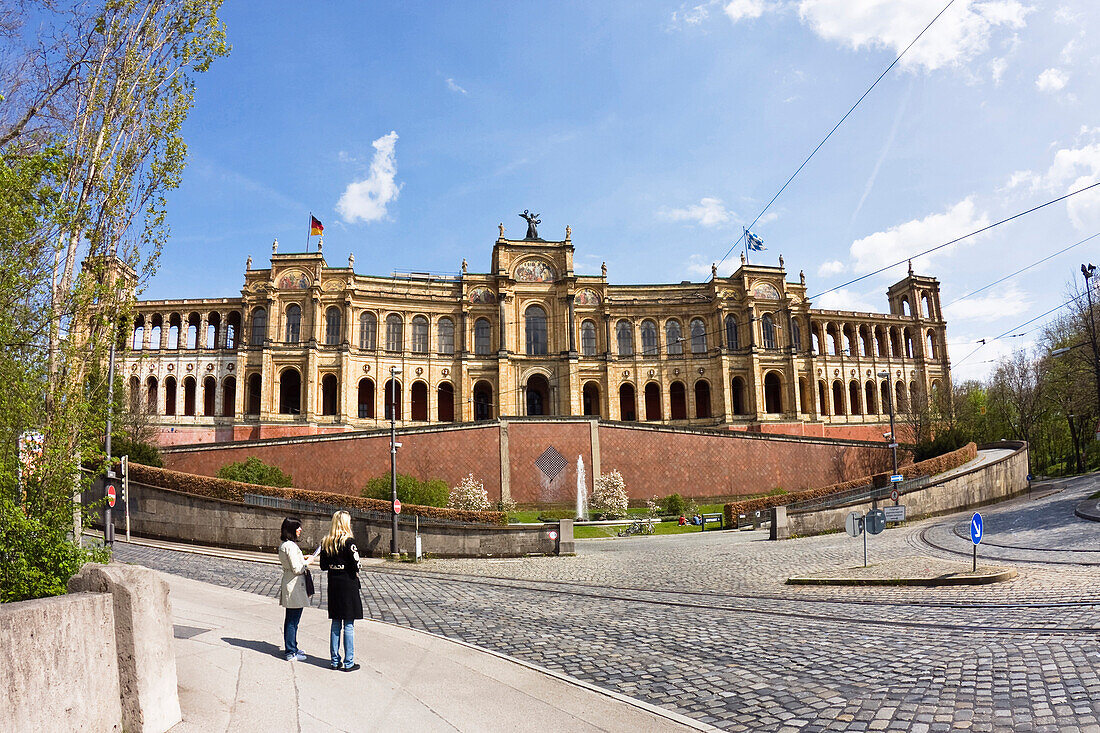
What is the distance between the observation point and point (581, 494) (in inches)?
1485

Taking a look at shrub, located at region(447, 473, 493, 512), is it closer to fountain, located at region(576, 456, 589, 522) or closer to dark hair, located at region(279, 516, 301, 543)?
fountain, located at region(576, 456, 589, 522)

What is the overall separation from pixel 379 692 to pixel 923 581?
11.5 meters

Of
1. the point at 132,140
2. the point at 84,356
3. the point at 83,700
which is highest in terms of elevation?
the point at 132,140

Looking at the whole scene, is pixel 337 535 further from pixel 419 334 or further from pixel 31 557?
pixel 419 334

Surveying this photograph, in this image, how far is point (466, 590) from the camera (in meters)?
14.1

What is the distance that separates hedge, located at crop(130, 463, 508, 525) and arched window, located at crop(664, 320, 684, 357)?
34.5 metres

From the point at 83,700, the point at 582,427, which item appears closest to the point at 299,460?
the point at 582,427

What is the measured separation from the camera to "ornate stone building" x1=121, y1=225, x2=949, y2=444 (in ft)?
161

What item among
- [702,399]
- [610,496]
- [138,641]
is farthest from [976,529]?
[702,399]

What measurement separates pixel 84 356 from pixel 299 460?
3031 centimetres

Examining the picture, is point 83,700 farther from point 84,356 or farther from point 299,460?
point 299,460

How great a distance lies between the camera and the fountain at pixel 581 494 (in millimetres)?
36562

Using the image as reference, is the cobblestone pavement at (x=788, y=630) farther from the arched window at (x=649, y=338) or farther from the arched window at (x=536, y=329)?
the arched window at (x=649, y=338)

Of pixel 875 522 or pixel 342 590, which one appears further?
pixel 875 522
